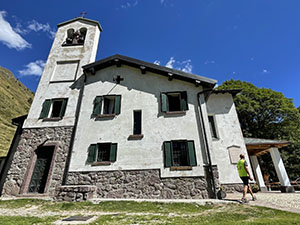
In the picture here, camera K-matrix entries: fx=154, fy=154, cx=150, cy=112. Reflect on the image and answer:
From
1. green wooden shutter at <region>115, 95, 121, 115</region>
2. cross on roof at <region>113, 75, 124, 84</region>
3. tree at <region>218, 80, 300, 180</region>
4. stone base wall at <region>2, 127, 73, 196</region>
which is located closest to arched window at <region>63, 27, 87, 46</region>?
cross on roof at <region>113, 75, 124, 84</region>

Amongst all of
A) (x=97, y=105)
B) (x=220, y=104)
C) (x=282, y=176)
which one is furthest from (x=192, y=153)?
(x=282, y=176)

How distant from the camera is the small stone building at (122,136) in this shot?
7734 millimetres

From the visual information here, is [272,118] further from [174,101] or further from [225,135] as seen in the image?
[174,101]

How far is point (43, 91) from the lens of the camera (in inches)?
421

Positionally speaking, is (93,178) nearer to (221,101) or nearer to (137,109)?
(137,109)

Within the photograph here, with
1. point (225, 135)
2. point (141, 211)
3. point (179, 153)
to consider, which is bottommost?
point (141, 211)

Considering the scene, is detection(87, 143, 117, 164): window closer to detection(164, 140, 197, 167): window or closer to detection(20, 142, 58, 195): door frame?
detection(20, 142, 58, 195): door frame

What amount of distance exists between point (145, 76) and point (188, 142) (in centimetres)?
514

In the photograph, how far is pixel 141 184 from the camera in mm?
7703

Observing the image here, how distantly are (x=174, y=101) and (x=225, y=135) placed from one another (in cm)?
413

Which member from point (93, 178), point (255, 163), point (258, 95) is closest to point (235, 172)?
point (255, 163)

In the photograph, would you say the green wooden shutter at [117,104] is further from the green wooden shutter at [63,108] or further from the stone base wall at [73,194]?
the stone base wall at [73,194]

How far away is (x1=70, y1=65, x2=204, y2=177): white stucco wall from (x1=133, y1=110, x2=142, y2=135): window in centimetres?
23

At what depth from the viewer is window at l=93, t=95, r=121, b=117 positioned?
9.51 meters
